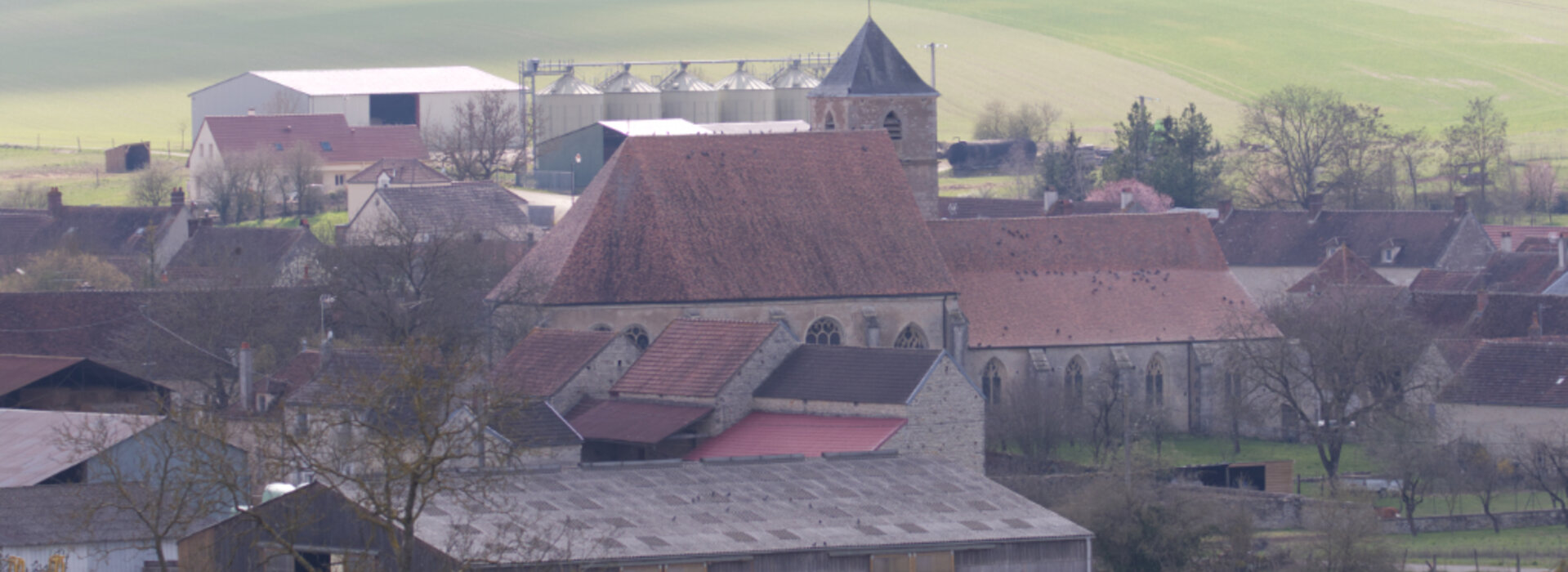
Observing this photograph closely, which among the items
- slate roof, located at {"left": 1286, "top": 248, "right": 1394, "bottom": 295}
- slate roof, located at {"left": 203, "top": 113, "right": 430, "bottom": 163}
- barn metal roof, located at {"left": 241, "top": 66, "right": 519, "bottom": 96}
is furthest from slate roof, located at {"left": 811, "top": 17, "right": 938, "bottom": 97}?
barn metal roof, located at {"left": 241, "top": 66, "right": 519, "bottom": 96}

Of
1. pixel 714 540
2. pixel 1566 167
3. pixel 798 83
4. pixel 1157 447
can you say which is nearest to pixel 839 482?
pixel 714 540

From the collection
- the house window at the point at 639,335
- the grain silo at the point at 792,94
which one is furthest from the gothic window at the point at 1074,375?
the grain silo at the point at 792,94

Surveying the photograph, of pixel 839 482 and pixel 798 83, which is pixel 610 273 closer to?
pixel 839 482

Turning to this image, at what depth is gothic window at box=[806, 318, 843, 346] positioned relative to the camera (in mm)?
57875

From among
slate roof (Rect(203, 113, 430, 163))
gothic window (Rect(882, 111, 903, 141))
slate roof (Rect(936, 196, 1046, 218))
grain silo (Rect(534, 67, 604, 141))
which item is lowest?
slate roof (Rect(936, 196, 1046, 218))

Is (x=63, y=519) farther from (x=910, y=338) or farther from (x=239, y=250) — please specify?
(x=239, y=250)

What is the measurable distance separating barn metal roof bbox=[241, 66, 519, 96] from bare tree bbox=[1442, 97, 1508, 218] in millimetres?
53807

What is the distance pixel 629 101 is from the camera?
12212 cm

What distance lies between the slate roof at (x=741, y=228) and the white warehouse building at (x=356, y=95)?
67568 mm

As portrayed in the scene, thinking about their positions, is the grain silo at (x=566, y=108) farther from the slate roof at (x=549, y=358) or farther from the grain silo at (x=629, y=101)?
the slate roof at (x=549, y=358)

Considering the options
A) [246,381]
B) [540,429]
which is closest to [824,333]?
[540,429]

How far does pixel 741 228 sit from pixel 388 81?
3073 inches

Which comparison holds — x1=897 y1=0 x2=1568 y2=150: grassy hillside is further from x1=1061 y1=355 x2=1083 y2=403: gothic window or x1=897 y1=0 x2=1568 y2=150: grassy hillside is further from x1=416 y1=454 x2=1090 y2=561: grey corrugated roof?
x1=416 y1=454 x2=1090 y2=561: grey corrugated roof

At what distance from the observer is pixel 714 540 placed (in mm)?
38250
